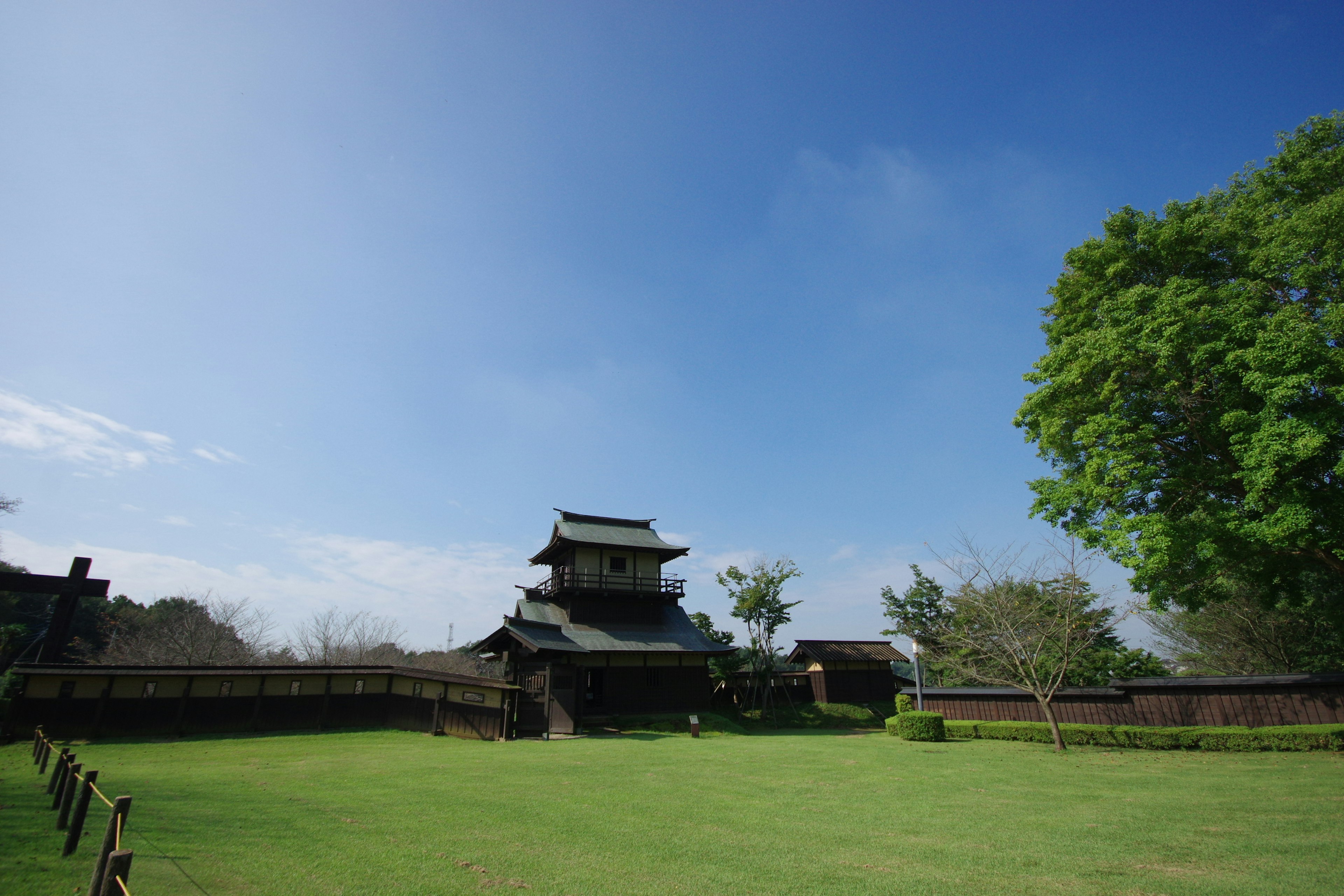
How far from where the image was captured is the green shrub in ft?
69.0

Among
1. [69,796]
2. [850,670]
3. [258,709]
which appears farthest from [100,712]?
[850,670]

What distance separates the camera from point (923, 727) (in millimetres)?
21047

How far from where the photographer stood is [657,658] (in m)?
28.1

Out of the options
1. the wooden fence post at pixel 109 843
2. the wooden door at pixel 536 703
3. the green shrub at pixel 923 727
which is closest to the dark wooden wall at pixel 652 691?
the wooden door at pixel 536 703

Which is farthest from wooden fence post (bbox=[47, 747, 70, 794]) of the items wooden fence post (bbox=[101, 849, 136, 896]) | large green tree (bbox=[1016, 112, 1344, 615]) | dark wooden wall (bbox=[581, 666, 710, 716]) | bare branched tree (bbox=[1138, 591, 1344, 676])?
bare branched tree (bbox=[1138, 591, 1344, 676])

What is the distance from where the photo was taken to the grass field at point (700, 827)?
242 inches

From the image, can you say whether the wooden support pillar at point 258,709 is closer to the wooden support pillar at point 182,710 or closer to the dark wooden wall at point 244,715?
the dark wooden wall at point 244,715

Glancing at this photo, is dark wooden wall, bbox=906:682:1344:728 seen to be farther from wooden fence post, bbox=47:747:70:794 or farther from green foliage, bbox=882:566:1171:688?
wooden fence post, bbox=47:747:70:794

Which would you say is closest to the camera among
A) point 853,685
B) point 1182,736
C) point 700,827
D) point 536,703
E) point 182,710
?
point 700,827

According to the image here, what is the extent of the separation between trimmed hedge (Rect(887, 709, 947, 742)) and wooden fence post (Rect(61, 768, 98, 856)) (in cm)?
2192

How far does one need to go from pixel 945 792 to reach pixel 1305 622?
2837 cm

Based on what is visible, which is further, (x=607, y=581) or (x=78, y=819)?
(x=607, y=581)

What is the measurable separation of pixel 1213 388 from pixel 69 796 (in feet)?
77.2

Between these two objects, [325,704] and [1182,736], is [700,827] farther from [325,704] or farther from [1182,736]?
[325,704]
